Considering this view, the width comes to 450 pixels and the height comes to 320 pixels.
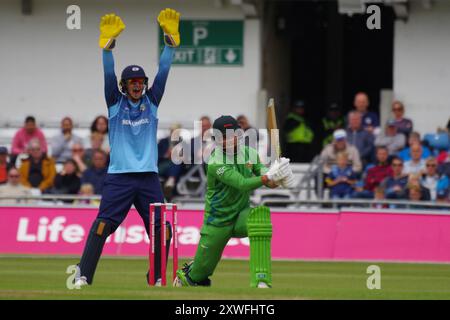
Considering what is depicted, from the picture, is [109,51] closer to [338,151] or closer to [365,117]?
[338,151]

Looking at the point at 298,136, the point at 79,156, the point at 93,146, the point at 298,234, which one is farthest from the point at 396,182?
the point at 79,156

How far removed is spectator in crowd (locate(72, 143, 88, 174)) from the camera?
2471 centimetres

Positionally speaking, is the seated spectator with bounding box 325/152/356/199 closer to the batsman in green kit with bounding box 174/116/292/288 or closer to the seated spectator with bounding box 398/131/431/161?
the seated spectator with bounding box 398/131/431/161

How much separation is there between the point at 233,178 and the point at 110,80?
159 cm

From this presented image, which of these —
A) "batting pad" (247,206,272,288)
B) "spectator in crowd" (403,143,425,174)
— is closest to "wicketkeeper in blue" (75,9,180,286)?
"batting pad" (247,206,272,288)

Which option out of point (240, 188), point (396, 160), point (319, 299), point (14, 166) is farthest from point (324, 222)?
point (319, 299)

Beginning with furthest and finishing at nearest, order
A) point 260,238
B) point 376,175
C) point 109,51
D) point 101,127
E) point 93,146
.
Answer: point 101,127 < point 93,146 < point 376,175 < point 109,51 < point 260,238

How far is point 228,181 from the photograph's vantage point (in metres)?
14.0

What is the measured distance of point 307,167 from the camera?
25609mm

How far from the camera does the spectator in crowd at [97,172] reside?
2394cm

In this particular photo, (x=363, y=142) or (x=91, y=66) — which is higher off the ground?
(x=91, y=66)

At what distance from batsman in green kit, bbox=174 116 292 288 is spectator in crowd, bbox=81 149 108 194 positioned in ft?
30.1
